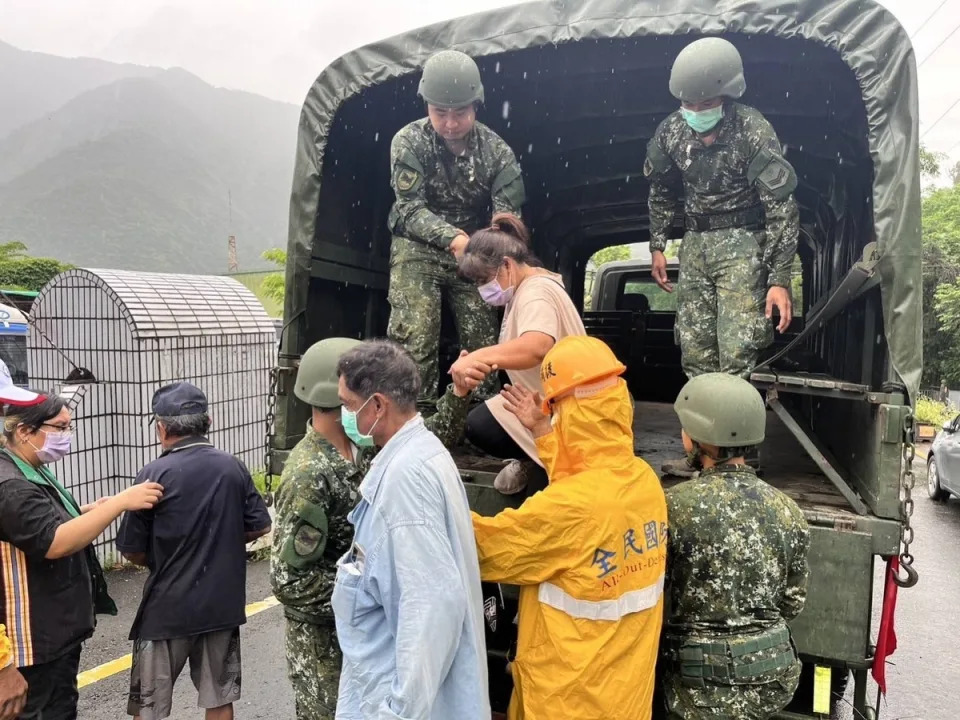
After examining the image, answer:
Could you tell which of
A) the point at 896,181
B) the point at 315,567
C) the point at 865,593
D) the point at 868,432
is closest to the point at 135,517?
the point at 315,567

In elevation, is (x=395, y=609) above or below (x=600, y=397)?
below

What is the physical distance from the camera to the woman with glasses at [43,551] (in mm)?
2234

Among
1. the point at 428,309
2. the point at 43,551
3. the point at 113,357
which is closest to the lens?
the point at 43,551

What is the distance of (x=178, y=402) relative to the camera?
2549 millimetres

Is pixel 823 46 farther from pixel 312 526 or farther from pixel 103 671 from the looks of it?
pixel 103 671

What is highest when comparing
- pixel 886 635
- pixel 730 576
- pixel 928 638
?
pixel 730 576

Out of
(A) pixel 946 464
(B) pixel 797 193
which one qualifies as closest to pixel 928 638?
(B) pixel 797 193

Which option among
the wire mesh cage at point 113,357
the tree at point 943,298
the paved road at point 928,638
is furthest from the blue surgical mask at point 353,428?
the tree at point 943,298

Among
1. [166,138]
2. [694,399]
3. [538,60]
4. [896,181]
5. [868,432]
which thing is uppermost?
[166,138]

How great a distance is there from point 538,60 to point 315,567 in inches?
97.8

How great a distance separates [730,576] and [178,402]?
6.20 ft

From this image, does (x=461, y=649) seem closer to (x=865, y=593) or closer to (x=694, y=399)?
(x=694, y=399)

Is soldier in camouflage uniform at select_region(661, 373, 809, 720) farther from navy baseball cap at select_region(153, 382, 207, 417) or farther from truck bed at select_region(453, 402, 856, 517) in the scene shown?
navy baseball cap at select_region(153, 382, 207, 417)

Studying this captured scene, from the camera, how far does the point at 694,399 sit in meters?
1.98
